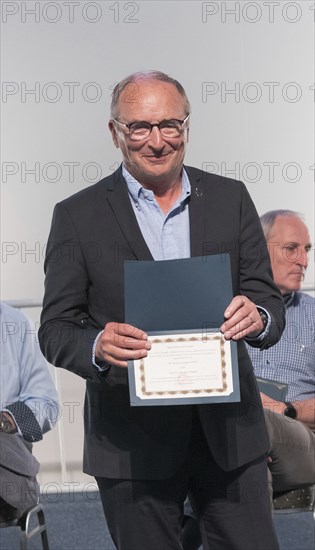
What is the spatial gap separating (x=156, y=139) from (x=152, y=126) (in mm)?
38

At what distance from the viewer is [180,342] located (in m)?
1.97

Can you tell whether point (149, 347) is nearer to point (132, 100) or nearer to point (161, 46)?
point (132, 100)

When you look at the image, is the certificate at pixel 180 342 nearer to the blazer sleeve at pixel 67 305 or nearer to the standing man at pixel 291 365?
the blazer sleeve at pixel 67 305

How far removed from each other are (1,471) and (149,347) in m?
1.57

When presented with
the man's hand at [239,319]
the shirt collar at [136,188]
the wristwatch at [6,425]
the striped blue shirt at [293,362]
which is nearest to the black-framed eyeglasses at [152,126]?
the shirt collar at [136,188]

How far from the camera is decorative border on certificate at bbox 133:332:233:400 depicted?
6.43 ft

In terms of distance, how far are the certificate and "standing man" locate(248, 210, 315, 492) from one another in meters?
1.43

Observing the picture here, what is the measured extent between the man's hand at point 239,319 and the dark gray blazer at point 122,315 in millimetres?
148

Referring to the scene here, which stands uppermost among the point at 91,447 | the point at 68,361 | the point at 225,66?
the point at 225,66

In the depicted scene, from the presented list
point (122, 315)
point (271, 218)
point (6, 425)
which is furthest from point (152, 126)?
point (271, 218)

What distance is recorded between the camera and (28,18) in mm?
5059

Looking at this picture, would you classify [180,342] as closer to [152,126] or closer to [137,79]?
[152,126]

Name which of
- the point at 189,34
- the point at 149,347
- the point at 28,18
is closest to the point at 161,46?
the point at 189,34

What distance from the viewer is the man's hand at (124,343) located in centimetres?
193
